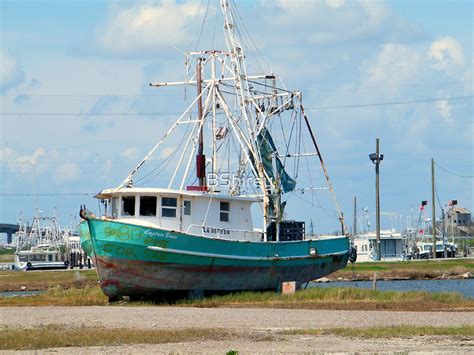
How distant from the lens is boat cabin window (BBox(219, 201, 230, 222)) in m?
50.9

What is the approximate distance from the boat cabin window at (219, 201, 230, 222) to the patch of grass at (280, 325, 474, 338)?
1931 cm

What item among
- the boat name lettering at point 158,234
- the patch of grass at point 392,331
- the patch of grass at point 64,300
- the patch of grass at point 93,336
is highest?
the boat name lettering at point 158,234

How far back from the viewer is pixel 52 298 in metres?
50.3

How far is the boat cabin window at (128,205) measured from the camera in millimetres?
48125

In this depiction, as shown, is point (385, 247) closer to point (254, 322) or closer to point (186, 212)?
point (186, 212)

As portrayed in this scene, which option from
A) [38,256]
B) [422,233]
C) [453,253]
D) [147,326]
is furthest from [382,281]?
[422,233]

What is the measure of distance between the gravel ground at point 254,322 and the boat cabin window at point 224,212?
328 inches

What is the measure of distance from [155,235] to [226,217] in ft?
19.9

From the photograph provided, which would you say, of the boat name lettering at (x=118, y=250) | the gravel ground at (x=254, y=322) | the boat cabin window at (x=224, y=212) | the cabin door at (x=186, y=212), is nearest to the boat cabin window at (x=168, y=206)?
the cabin door at (x=186, y=212)

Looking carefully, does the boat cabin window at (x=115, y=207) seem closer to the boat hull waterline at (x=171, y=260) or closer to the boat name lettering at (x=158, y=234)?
the boat hull waterline at (x=171, y=260)

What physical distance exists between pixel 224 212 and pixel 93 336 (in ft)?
70.5

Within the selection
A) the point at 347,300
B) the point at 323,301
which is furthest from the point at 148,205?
the point at 347,300

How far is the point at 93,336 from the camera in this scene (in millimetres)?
30078

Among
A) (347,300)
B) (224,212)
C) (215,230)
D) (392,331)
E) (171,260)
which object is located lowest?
(392,331)
